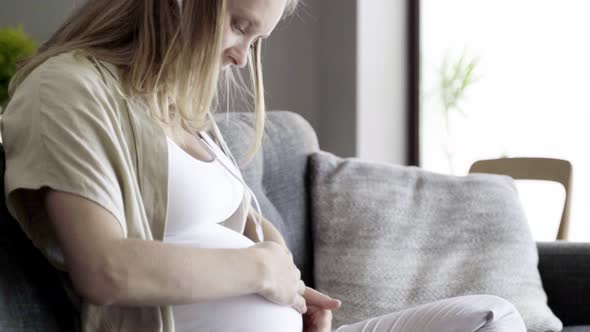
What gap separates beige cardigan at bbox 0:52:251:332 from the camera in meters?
1.01

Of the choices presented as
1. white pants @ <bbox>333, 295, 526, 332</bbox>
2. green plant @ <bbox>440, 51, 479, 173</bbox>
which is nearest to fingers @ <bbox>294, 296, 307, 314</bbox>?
white pants @ <bbox>333, 295, 526, 332</bbox>

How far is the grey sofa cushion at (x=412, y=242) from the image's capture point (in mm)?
2119

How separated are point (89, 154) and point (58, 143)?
0.12 feet

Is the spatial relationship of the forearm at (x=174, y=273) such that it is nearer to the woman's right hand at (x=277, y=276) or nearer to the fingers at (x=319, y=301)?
the woman's right hand at (x=277, y=276)

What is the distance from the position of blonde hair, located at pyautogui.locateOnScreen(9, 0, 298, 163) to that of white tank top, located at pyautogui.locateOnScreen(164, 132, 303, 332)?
7 cm

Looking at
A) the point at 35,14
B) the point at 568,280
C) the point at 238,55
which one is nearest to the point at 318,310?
the point at 238,55

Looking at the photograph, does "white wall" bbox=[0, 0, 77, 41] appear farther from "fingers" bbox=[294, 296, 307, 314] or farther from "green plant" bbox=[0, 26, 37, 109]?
"fingers" bbox=[294, 296, 307, 314]

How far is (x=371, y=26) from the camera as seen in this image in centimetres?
340

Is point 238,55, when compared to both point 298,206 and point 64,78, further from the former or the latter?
point 298,206

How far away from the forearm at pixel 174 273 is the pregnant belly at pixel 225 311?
0.23 ft

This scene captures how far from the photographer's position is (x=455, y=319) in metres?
1.38

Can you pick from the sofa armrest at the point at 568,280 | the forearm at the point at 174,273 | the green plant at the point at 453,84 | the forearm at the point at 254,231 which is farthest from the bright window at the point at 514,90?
the forearm at the point at 174,273

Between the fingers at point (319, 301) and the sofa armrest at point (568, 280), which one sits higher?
the fingers at point (319, 301)

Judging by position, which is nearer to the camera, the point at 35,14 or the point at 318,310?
the point at 318,310
